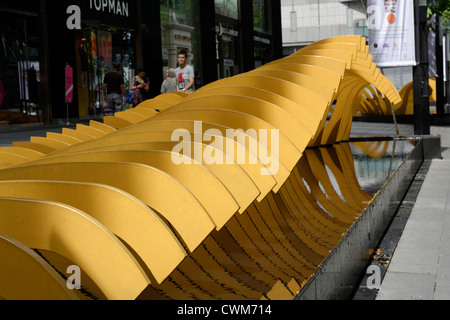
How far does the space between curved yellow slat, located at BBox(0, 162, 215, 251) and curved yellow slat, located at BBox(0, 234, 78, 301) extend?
0.61m

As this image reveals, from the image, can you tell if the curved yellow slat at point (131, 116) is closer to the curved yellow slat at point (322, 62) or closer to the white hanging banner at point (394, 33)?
the curved yellow slat at point (322, 62)

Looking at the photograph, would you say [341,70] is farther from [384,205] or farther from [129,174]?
[129,174]

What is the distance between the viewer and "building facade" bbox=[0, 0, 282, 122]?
15.6 m

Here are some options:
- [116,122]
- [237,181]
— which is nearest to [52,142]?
[116,122]

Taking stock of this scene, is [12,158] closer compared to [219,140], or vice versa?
[219,140]

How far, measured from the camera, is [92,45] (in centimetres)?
1836

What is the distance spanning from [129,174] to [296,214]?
240cm

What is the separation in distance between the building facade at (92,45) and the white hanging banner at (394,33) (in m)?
8.77

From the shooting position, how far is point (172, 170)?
2.62m

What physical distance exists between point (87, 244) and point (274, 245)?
1.89m

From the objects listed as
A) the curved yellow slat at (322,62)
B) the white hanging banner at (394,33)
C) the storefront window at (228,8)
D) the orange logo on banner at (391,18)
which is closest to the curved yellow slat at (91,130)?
the curved yellow slat at (322,62)

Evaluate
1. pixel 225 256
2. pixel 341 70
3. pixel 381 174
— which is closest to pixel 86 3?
pixel 381 174

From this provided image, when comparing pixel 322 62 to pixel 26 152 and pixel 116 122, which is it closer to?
pixel 116 122

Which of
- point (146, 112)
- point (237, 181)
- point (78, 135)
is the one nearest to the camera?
point (237, 181)
